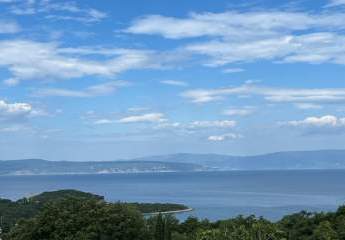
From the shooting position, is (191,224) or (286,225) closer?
(286,225)

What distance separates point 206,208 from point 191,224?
261 feet

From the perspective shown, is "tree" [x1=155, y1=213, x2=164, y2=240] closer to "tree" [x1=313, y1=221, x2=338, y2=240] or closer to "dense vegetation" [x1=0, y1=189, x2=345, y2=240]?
"dense vegetation" [x1=0, y1=189, x2=345, y2=240]

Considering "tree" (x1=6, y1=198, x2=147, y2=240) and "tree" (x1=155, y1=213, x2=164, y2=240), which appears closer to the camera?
"tree" (x1=6, y1=198, x2=147, y2=240)

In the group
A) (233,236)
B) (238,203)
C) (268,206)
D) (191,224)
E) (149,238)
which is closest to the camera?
(233,236)

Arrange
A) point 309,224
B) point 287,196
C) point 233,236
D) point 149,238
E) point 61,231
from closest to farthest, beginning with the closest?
1. point 233,236
2. point 61,231
3. point 149,238
4. point 309,224
5. point 287,196

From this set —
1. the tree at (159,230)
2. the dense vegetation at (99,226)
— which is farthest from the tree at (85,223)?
the tree at (159,230)

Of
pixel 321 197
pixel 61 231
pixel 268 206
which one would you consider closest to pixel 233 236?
pixel 61 231

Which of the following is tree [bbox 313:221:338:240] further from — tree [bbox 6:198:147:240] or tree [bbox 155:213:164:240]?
tree [bbox 6:198:147:240]

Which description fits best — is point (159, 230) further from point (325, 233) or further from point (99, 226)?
point (325, 233)

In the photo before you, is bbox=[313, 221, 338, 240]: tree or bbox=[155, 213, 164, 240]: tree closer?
bbox=[313, 221, 338, 240]: tree

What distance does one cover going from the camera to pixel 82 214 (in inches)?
1725

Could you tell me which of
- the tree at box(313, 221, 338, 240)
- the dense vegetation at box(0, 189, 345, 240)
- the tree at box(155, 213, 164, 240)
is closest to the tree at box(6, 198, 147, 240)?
the dense vegetation at box(0, 189, 345, 240)

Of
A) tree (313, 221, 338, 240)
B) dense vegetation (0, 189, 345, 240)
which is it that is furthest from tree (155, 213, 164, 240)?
tree (313, 221, 338, 240)

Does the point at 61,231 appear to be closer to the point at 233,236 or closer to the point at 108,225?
the point at 108,225
